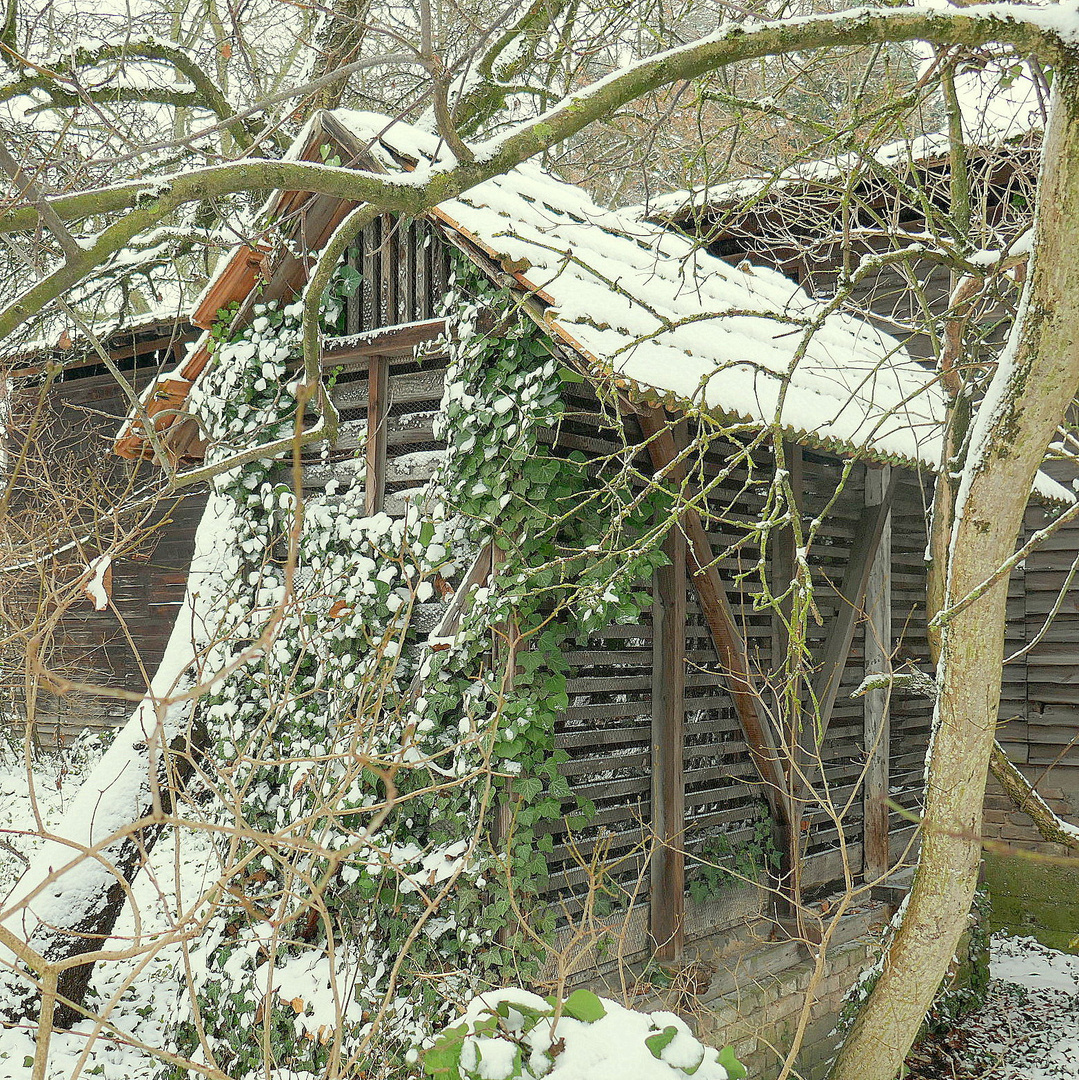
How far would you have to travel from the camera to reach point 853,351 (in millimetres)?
6750

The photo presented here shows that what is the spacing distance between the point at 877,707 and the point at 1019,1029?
222 cm

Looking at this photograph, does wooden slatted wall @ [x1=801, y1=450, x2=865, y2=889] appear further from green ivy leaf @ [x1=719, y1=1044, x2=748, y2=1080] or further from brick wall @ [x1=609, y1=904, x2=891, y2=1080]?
green ivy leaf @ [x1=719, y1=1044, x2=748, y2=1080]

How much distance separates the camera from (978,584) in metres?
3.30

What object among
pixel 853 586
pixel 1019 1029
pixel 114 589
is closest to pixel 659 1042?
pixel 853 586

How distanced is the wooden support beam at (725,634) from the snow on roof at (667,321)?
0.41 metres

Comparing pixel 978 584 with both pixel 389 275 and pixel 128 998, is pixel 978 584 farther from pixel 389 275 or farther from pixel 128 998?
pixel 128 998

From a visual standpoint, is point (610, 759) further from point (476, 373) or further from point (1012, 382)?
point (1012, 382)

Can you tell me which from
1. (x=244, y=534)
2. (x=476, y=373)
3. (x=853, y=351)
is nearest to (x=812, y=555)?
(x=853, y=351)

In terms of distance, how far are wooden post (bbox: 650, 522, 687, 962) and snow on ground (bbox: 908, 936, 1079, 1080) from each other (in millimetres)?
→ 2085

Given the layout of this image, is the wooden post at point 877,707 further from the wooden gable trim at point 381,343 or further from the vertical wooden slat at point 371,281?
the vertical wooden slat at point 371,281

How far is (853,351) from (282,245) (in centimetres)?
366

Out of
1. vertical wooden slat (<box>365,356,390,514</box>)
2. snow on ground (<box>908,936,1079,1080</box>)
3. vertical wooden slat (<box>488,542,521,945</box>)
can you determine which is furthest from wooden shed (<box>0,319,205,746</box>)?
snow on ground (<box>908,936,1079,1080</box>)

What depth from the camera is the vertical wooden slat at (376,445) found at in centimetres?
534

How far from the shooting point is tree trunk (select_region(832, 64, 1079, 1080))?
9.97 ft
